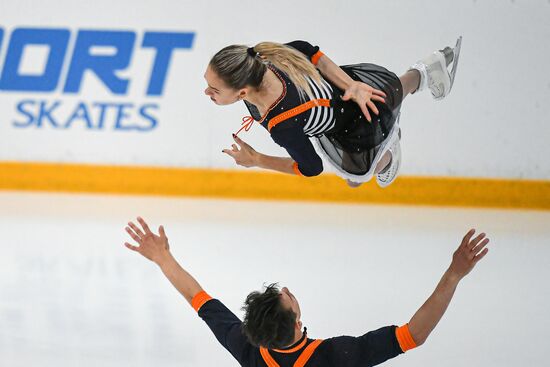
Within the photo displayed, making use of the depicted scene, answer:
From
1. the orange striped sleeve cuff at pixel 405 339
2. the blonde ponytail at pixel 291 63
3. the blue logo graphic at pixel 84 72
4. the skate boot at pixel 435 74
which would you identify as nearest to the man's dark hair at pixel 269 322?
the orange striped sleeve cuff at pixel 405 339

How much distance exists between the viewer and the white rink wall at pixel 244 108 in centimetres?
649

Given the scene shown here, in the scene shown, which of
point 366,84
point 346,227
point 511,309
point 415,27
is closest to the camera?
point 366,84

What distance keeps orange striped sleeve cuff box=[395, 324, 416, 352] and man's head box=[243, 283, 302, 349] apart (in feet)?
→ 1.09

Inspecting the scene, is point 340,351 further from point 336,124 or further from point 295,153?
point 336,124

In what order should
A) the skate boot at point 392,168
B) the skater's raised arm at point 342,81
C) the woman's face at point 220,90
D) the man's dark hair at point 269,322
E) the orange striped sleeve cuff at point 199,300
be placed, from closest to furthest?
the man's dark hair at point 269,322
the orange striped sleeve cuff at point 199,300
the woman's face at point 220,90
the skater's raised arm at point 342,81
the skate boot at point 392,168

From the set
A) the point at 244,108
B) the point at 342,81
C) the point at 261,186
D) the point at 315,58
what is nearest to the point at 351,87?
the point at 342,81

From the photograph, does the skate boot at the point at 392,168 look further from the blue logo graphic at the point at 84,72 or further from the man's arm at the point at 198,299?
the blue logo graphic at the point at 84,72

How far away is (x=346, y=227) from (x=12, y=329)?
2543 mm

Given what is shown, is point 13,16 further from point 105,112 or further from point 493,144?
point 493,144

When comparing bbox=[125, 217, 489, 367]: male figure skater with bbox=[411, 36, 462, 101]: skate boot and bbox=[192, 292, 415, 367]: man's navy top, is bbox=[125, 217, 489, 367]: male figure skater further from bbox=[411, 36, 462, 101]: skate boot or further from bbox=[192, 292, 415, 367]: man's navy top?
bbox=[411, 36, 462, 101]: skate boot

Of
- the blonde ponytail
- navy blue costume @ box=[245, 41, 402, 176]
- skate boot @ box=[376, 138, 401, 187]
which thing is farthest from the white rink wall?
the blonde ponytail

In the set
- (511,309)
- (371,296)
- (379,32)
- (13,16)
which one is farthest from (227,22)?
(511,309)

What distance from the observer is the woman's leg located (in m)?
3.94

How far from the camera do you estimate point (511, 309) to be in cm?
455
